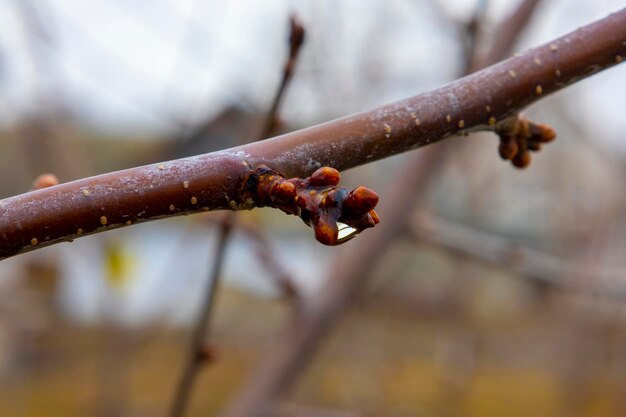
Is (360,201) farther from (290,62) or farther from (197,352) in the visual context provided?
(197,352)

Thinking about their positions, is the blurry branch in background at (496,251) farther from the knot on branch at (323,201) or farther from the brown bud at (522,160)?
the knot on branch at (323,201)

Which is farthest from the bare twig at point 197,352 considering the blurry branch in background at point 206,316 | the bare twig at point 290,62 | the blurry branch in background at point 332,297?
the blurry branch in background at point 332,297

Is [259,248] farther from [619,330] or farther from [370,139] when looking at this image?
[619,330]

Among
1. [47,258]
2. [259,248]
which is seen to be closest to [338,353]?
[47,258]

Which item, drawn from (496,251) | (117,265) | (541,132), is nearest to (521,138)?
(541,132)

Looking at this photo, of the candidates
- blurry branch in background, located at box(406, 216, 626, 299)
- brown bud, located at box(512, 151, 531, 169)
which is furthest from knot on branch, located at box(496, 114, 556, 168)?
blurry branch in background, located at box(406, 216, 626, 299)

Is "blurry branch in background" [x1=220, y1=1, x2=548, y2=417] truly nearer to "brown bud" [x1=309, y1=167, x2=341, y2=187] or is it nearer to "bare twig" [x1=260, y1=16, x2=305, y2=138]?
"bare twig" [x1=260, y1=16, x2=305, y2=138]
